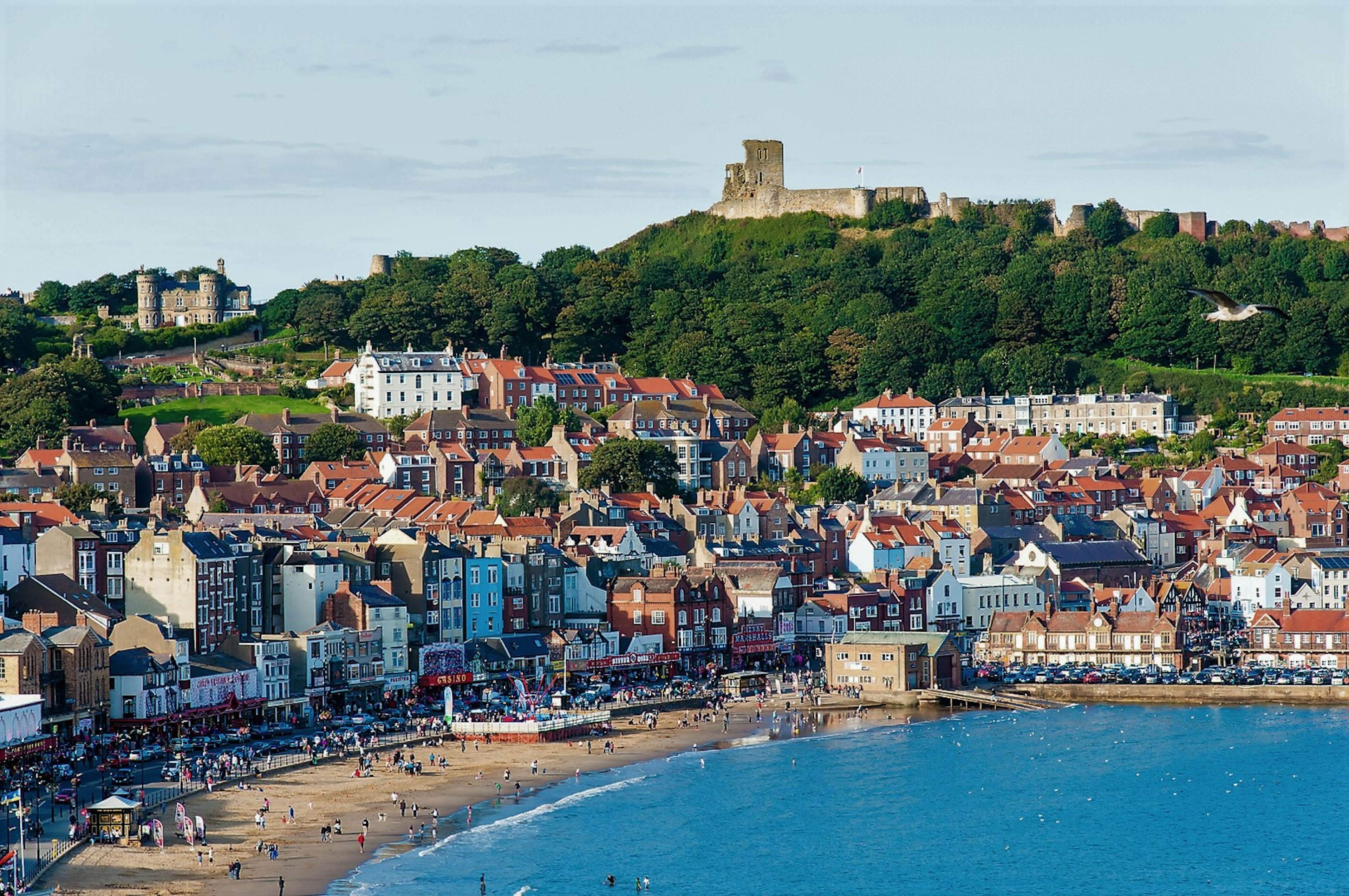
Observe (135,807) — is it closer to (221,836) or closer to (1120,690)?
(221,836)

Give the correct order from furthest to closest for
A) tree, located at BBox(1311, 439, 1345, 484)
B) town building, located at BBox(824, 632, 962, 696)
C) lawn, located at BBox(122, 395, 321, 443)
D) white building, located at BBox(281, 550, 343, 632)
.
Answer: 1. tree, located at BBox(1311, 439, 1345, 484)
2. lawn, located at BBox(122, 395, 321, 443)
3. town building, located at BBox(824, 632, 962, 696)
4. white building, located at BBox(281, 550, 343, 632)

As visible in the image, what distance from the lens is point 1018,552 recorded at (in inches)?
3558

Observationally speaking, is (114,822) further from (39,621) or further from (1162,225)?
(1162,225)

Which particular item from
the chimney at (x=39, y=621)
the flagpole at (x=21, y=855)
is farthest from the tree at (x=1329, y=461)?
the flagpole at (x=21, y=855)

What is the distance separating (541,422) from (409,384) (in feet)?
28.1

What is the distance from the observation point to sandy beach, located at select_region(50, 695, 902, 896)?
4756 centimetres

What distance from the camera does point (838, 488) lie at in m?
103

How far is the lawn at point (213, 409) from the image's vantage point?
357ft

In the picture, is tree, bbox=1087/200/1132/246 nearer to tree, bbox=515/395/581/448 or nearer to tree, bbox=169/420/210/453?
tree, bbox=515/395/581/448

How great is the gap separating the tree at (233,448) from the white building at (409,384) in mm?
10213

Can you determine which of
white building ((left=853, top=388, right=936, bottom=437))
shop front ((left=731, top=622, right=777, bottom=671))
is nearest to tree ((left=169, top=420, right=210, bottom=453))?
shop front ((left=731, top=622, right=777, bottom=671))

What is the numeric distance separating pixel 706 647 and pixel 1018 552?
1721 cm

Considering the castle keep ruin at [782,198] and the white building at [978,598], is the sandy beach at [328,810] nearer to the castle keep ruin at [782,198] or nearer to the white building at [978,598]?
the white building at [978,598]

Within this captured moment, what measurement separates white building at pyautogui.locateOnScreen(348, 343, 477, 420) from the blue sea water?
4697cm
